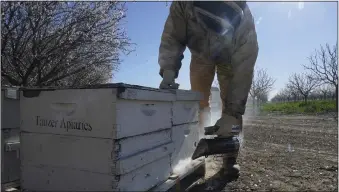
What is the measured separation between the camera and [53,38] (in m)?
4.86

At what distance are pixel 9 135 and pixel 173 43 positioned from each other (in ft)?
5.32

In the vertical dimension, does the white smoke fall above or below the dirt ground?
above

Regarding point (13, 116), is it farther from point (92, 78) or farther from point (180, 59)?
point (92, 78)

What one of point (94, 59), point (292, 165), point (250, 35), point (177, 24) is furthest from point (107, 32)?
point (292, 165)

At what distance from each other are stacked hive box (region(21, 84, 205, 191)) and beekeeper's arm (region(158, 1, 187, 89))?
2.17ft

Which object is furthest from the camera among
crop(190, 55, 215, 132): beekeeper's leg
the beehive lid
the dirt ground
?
crop(190, 55, 215, 132): beekeeper's leg

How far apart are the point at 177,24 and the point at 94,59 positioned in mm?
3816

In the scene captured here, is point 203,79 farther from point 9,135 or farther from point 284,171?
point 9,135

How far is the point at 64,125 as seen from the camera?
164cm

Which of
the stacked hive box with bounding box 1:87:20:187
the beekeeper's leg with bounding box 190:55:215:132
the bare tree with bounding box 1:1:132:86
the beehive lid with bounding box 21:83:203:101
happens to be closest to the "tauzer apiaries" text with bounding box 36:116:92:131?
the beehive lid with bounding box 21:83:203:101

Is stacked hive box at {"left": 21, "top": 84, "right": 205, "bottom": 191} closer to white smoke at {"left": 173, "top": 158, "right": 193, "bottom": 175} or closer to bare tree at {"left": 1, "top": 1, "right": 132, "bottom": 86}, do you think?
white smoke at {"left": 173, "top": 158, "right": 193, "bottom": 175}

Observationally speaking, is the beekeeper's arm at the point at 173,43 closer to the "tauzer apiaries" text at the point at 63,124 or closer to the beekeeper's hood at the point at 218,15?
the beekeeper's hood at the point at 218,15

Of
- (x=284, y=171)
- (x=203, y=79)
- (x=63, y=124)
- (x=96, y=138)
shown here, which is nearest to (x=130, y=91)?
(x=96, y=138)

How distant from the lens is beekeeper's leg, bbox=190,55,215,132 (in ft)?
9.77
